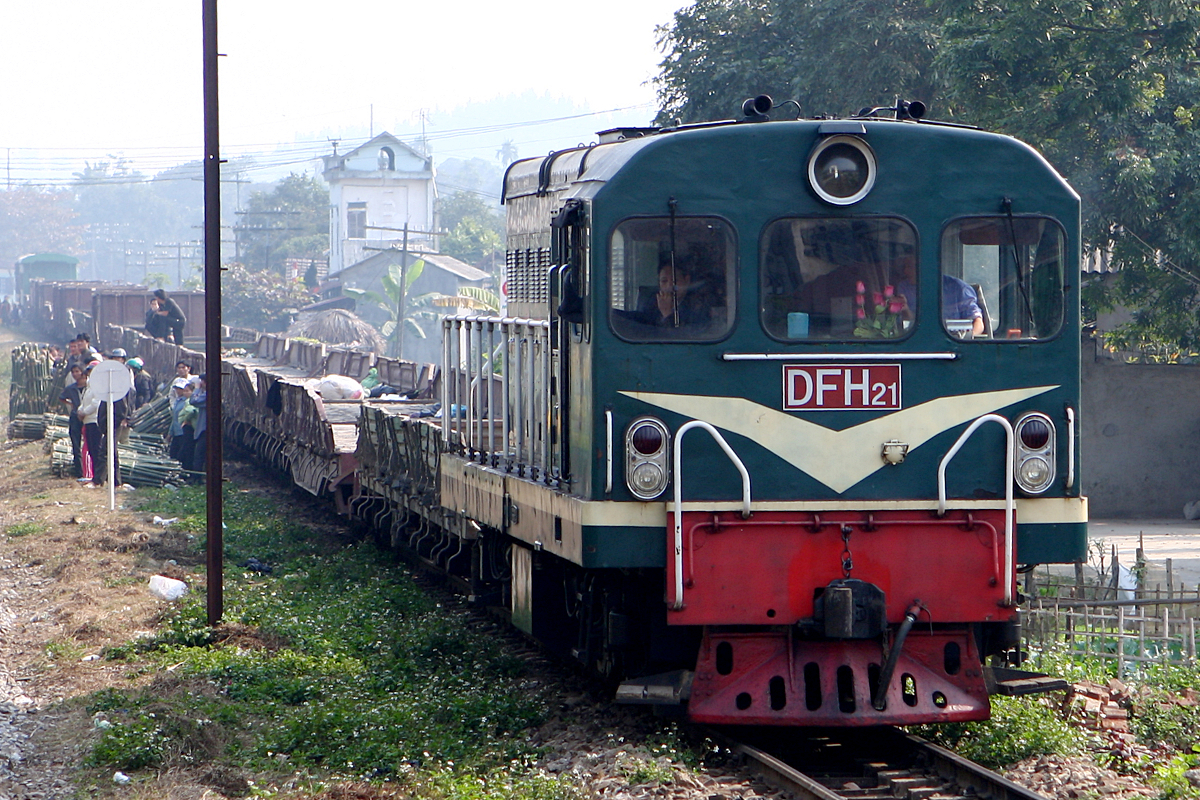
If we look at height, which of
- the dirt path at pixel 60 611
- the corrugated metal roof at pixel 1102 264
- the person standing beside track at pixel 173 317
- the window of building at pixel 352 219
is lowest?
the dirt path at pixel 60 611

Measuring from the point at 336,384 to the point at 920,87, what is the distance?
1083cm

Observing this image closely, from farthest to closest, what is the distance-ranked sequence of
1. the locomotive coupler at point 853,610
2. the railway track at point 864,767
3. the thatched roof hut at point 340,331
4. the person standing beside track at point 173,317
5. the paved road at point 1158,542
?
the thatched roof hut at point 340,331 < the person standing beside track at point 173,317 < the paved road at point 1158,542 < the locomotive coupler at point 853,610 < the railway track at point 864,767

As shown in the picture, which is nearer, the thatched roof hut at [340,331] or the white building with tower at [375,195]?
the thatched roof hut at [340,331]

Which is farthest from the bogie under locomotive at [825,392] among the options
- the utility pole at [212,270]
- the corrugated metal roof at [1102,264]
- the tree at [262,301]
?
the tree at [262,301]

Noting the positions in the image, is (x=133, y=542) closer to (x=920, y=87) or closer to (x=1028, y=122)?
(x=1028, y=122)

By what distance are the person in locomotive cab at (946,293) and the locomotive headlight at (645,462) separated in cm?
134

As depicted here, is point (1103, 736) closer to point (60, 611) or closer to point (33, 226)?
point (60, 611)

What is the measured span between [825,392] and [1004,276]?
107cm

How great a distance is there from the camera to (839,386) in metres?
6.72

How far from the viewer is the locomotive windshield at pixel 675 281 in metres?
6.71

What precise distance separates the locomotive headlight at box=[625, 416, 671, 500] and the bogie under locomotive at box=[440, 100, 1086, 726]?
1 centimetres

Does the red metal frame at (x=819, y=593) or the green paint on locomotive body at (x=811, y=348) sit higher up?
the green paint on locomotive body at (x=811, y=348)

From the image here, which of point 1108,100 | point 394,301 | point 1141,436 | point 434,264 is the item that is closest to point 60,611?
point 1108,100

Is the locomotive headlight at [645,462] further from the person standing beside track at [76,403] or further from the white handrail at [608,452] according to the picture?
the person standing beside track at [76,403]
